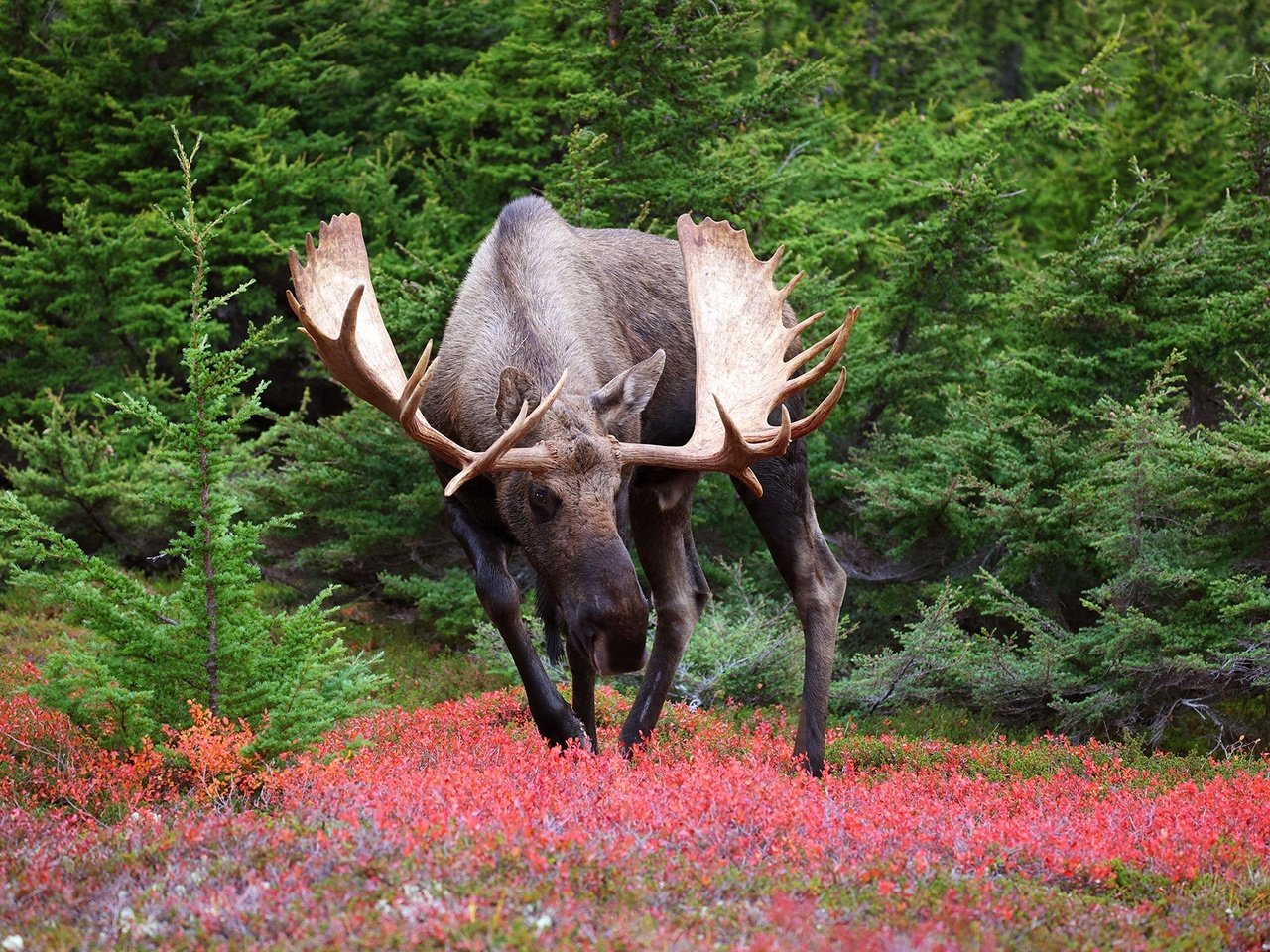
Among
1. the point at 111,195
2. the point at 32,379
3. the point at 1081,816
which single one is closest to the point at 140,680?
the point at 1081,816

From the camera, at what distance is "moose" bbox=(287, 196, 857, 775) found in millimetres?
6250

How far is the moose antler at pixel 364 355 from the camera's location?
6062 millimetres

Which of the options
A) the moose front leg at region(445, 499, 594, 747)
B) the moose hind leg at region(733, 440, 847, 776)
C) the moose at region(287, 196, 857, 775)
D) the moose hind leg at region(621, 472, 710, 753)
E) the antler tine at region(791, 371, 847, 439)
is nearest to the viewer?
the moose at region(287, 196, 857, 775)

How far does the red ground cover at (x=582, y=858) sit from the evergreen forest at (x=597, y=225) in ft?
2.12

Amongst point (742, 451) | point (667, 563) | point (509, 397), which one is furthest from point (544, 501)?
point (667, 563)

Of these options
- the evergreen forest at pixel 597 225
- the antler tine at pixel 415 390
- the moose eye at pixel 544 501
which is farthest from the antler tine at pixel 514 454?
the evergreen forest at pixel 597 225

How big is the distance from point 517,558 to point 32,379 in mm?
5814

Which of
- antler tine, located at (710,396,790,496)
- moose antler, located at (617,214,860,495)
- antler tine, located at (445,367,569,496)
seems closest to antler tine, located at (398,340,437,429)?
antler tine, located at (445,367,569,496)

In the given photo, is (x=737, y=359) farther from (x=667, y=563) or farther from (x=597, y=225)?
(x=597, y=225)

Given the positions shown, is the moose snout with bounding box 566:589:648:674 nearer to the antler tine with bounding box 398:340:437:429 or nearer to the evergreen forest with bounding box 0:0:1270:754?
the evergreen forest with bounding box 0:0:1270:754

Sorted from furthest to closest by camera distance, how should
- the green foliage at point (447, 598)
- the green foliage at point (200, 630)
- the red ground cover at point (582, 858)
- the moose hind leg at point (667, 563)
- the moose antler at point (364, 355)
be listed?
1. the green foliage at point (447, 598)
2. the moose hind leg at point (667, 563)
3. the moose antler at point (364, 355)
4. the green foliage at point (200, 630)
5. the red ground cover at point (582, 858)

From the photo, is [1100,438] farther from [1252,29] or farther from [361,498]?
[1252,29]

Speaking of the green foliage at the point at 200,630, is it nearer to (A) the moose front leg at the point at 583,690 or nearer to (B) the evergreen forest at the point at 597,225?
(B) the evergreen forest at the point at 597,225

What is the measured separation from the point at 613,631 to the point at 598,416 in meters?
1.16
